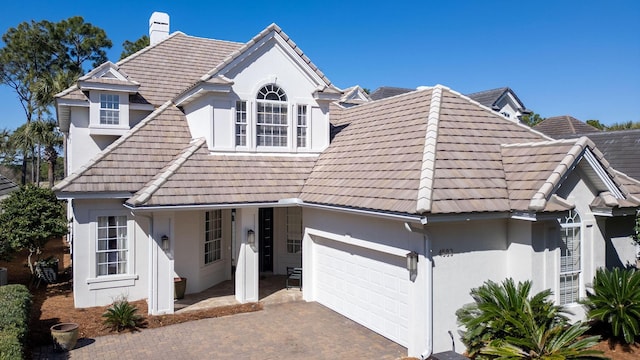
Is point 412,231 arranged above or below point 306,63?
below

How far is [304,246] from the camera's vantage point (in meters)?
14.5

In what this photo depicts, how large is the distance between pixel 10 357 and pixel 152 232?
535 cm

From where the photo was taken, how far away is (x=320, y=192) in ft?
44.0

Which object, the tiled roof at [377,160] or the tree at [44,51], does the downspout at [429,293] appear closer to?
the tiled roof at [377,160]

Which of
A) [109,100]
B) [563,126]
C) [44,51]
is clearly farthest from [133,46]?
[563,126]

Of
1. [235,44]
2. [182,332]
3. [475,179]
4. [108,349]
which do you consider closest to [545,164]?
[475,179]

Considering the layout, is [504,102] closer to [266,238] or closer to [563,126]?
[563,126]

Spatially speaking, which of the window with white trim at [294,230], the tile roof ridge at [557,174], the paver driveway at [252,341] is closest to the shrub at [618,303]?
the tile roof ridge at [557,174]

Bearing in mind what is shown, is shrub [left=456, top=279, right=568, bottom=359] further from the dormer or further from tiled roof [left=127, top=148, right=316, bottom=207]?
the dormer

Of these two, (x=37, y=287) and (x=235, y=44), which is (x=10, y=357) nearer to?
(x=37, y=287)

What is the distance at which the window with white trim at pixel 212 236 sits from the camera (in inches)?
610

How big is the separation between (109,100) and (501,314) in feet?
47.0

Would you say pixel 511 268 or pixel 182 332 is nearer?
pixel 511 268

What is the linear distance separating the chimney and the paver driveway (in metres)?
14.5
